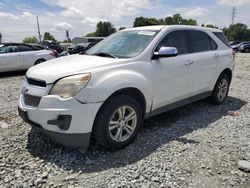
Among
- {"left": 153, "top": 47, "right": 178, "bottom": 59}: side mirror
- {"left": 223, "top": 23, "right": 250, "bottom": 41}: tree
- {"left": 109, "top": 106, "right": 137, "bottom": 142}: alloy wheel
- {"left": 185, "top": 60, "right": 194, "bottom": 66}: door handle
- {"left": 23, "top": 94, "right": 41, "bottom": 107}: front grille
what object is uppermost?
{"left": 223, "top": 23, "right": 250, "bottom": 41}: tree

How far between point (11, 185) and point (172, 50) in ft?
9.10

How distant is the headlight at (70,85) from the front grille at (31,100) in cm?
25

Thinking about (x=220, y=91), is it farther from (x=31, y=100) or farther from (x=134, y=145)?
(x=31, y=100)

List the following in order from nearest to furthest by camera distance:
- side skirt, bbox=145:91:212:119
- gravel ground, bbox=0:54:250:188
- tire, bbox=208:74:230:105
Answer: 1. gravel ground, bbox=0:54:250:188
2. side skirt, bbox=145:91:212:119
3. tire, bbox=208:74:230:105

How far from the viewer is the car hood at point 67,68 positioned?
333cm

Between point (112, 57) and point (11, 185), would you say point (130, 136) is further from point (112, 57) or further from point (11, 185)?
point (11, 185)

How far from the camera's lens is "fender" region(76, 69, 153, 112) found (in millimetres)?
3213

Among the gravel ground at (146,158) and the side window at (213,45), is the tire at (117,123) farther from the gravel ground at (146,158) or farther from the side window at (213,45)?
the side window at (213,45)

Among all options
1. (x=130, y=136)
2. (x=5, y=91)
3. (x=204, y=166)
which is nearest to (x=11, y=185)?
(x=130, y=136)

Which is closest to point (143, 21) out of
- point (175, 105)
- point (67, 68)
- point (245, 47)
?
point (245, 47)

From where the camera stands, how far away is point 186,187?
2.92 metres

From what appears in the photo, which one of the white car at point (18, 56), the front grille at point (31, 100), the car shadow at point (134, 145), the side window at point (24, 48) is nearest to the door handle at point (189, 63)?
the car shadow at point (134, 145)

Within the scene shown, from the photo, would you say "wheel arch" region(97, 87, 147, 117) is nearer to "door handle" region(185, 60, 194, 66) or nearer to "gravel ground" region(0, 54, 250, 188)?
"gravel ground" region(0, 54, 250, 188)

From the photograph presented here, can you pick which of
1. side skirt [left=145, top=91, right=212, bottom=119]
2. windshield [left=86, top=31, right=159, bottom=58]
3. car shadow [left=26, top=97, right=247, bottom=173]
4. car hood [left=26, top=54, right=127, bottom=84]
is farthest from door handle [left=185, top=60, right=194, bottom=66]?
car hood [left=26, top=54, right=127, bottom=84]
